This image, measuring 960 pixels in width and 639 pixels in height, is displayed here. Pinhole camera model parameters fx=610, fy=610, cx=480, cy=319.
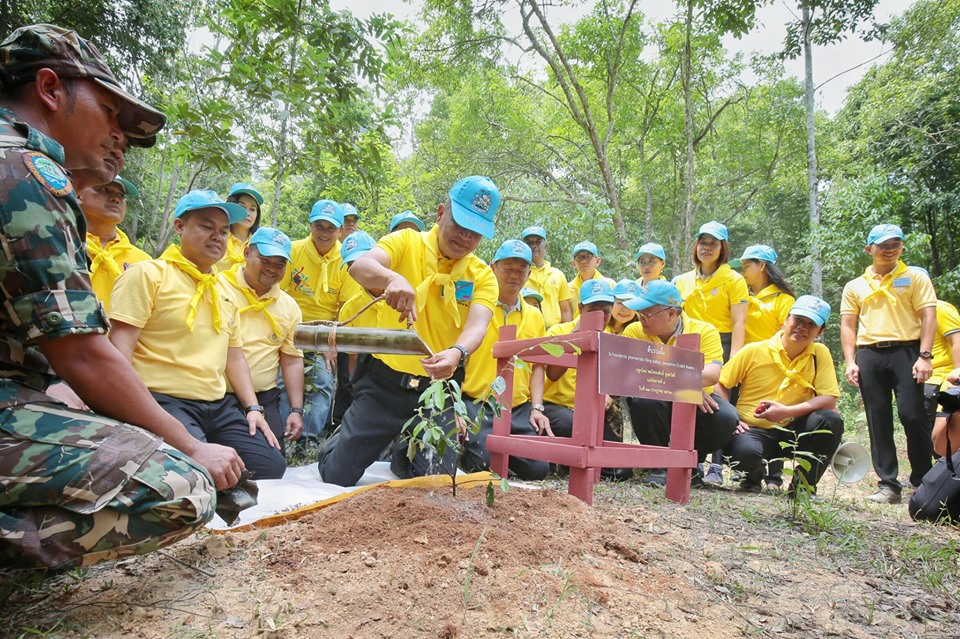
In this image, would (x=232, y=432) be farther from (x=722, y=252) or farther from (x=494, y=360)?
(x=722, y=252)

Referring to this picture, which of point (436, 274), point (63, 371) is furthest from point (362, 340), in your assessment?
point (63, 371)

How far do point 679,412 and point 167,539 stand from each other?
2.82 meters

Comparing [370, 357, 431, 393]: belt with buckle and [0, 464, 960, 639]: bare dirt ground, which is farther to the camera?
[370, 357, 431, 393]: belt with buckle

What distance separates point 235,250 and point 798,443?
4307mm

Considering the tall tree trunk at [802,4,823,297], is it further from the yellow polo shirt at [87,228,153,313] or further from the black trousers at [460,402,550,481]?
the yellow polo shirt at [87,228,153,313]

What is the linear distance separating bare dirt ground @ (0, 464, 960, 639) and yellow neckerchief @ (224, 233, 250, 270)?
273 centimetres

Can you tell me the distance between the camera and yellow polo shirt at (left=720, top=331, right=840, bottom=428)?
167 inches

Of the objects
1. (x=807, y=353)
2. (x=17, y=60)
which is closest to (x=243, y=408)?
(x=17, y=60)

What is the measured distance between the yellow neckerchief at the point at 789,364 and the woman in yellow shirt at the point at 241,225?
3.99 meters

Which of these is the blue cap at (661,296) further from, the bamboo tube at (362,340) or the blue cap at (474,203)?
the bamboo tube at (362,340)

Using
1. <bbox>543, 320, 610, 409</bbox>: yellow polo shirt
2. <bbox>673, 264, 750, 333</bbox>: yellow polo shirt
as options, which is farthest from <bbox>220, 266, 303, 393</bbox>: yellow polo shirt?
<bbox>673, 264, 750, 333</bbox>: yellow polo shirt

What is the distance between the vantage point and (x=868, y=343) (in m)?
4.61

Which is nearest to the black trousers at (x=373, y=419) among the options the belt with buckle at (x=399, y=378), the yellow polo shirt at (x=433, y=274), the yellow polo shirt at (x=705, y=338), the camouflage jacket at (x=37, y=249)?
the belt with buckle at (x=399, y=378)

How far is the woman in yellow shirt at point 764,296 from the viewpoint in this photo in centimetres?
507
